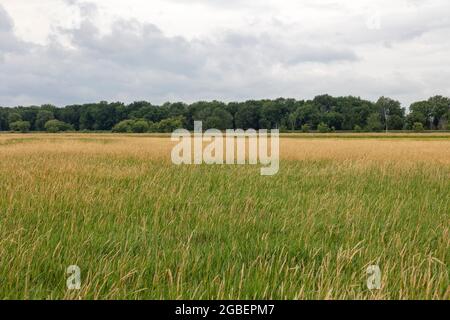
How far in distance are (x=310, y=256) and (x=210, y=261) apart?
112 cm

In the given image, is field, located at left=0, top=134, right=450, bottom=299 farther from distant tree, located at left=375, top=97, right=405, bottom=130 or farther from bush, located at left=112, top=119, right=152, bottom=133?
distant tree, located at left=375, top=97, right=405, bottom=130

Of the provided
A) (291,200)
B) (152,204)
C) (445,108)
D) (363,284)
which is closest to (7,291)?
(363,284)

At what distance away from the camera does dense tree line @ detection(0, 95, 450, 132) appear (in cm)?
12662

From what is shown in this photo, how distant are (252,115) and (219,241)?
139439 millimetres

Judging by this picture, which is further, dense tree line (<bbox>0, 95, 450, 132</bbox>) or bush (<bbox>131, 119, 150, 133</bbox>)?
dense tree line (<bbox>0, 95, 450, 132</bbox>)

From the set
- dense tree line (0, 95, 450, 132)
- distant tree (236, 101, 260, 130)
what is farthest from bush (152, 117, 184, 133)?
distant tree (236, 101, 260, 130)

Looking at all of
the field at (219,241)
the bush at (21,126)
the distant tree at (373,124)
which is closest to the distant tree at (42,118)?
the bush at (21,126)

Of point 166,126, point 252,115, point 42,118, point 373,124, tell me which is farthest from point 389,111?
point 42,118

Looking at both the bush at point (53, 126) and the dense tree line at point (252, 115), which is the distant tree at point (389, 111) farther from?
the bush at point (53, 126)

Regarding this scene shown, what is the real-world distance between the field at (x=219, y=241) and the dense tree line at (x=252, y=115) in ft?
376

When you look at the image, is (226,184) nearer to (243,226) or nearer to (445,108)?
(243,226)

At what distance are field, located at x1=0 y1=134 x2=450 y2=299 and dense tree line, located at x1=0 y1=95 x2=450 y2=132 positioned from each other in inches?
4506

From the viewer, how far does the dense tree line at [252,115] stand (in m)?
127
